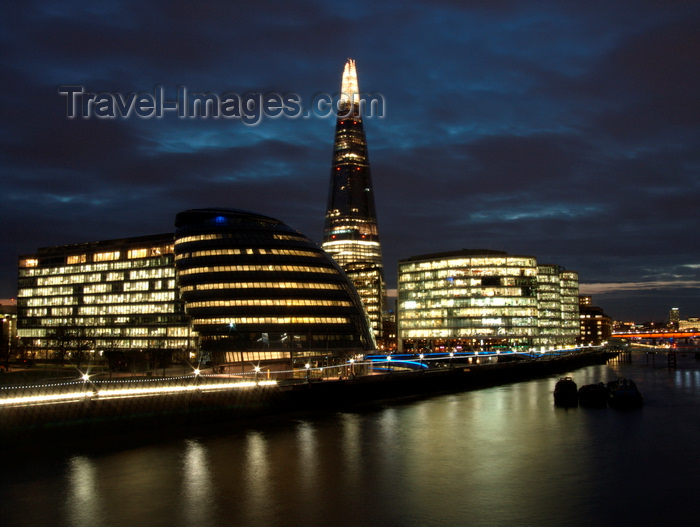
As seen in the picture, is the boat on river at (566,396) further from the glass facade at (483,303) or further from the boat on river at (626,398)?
the glass facade at (483,303)

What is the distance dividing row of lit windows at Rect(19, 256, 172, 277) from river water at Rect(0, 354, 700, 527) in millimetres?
77989

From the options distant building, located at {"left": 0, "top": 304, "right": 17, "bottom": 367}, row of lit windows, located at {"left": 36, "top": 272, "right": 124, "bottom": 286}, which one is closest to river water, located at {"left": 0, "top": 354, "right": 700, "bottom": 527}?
row of lit windows, located at {"left": 36, "top": 272, "right": 124, "bottom": 286}

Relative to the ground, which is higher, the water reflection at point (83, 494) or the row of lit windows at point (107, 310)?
the row of lit windows at point (107, 310)

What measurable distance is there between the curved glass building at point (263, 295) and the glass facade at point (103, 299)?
41.8 feet

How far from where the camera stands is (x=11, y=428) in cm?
4575

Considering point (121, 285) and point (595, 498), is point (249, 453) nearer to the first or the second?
point (595, 498)

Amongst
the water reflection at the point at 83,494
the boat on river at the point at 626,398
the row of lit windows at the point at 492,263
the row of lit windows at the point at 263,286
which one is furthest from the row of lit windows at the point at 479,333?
the water reflection at the point at 83,494

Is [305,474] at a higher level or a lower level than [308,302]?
lower

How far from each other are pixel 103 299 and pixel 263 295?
51833 mm

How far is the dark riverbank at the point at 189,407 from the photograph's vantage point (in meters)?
47.6

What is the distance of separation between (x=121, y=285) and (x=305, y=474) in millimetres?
109524

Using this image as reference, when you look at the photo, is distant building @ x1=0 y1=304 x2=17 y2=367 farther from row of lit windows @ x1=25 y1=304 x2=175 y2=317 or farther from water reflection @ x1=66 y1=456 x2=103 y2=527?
water reflection @ x1=66 y1=456 x2=103 y2=527

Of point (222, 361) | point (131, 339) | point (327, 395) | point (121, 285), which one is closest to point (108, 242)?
point (121, 285)

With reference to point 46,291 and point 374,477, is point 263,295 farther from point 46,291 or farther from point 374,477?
point 46,291
